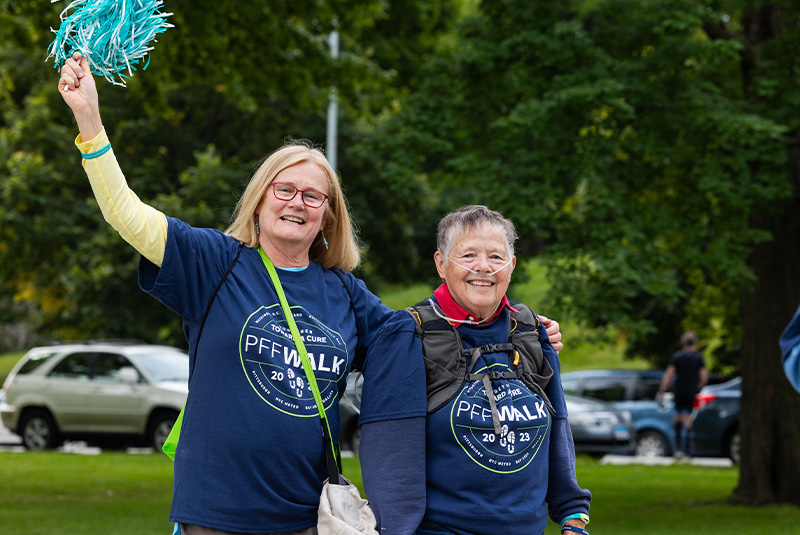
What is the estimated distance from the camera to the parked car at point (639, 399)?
60.5ft

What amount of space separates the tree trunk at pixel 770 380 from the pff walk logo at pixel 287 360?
7999mm

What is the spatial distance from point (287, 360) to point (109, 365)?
47.7 ft

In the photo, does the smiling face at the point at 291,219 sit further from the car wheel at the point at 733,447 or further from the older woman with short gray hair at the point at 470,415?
the car wheel at the point at 733,447

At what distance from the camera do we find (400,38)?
49.3 feet

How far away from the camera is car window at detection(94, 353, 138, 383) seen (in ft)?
54.9

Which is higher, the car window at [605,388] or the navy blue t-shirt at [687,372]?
the navy blue t-shirt at [687,372]

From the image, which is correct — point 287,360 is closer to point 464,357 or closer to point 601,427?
point 464,357

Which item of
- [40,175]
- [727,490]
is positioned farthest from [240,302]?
[40,175]

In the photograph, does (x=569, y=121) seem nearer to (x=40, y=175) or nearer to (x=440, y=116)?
(x=440, y=116)

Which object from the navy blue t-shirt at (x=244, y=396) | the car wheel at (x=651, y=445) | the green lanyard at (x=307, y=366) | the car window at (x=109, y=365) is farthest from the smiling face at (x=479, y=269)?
the car wheel at (x=651, y=445)

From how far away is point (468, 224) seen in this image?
10.8 ft

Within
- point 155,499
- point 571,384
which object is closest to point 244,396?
point 155,499

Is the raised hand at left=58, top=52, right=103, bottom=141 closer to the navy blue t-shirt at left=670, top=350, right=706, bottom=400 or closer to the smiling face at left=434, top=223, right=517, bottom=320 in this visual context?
the smiling face at left=434, top=223, right=517, bottom=320

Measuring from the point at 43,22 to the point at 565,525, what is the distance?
28.4 feet
